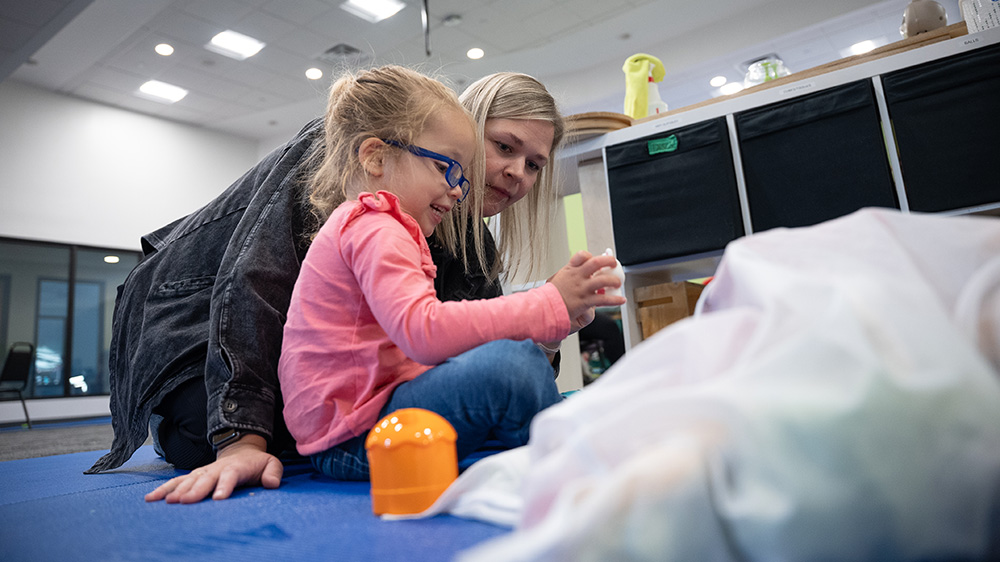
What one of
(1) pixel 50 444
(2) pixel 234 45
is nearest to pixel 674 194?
(1) pixel 50 444

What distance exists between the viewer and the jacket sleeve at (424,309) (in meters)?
0.68

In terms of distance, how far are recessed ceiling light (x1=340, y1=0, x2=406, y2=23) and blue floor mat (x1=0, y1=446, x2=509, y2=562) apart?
3999mm

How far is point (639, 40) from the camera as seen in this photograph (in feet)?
15.8

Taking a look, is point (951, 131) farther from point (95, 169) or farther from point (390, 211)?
point (95, 169)

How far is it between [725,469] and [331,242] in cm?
59

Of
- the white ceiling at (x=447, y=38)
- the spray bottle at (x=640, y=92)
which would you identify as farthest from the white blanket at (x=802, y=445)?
the white ceiling at (x=447, y=38)

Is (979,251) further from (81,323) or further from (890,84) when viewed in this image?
(81,323)

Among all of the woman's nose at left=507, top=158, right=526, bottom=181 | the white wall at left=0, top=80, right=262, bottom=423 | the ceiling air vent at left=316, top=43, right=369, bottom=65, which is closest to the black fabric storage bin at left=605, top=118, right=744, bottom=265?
the woman's nose at left=507, top=158, right=526, bottom=181

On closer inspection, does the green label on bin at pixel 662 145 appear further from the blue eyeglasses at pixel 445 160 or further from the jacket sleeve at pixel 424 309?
the jacket sleeve at pixel 424 309

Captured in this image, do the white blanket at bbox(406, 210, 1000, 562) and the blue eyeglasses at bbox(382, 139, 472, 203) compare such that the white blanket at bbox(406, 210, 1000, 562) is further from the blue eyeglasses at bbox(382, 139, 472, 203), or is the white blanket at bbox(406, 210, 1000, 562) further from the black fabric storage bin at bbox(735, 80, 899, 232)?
the black fabric storage bin at bbox(735, 80, 899, 232)

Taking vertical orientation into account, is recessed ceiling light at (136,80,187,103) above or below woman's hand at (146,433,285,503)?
above

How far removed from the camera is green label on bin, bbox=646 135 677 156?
1.72 metres

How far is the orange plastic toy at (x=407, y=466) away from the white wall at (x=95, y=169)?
6.43 m

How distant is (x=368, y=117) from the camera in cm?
92
